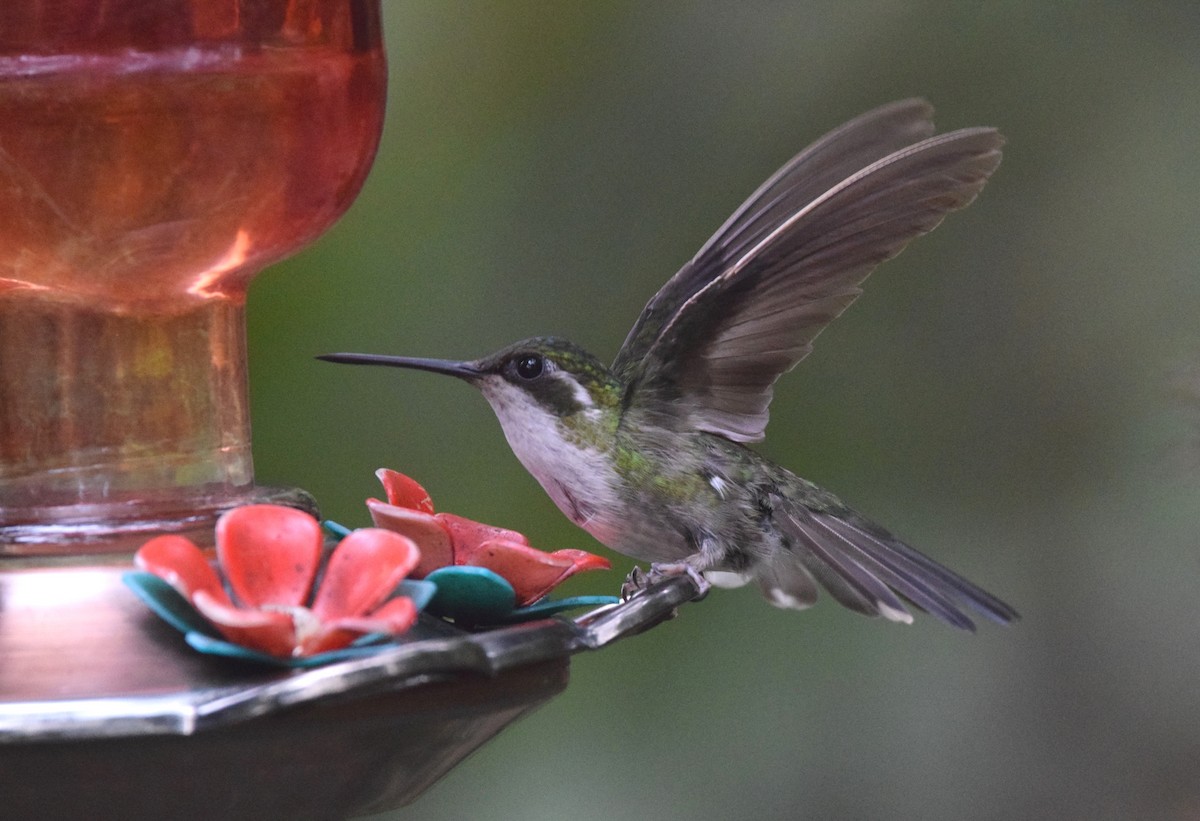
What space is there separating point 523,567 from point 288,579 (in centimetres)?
35

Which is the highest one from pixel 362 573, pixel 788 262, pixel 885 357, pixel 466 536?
pixel 788 262

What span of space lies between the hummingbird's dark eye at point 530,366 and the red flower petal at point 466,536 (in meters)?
0.53

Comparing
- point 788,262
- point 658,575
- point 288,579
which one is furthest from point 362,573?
point 788,262

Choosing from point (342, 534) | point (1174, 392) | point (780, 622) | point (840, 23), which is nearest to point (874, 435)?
point (780, 622)

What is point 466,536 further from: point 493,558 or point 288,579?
point 288,579

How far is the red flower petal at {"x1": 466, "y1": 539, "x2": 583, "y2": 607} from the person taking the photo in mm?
1764

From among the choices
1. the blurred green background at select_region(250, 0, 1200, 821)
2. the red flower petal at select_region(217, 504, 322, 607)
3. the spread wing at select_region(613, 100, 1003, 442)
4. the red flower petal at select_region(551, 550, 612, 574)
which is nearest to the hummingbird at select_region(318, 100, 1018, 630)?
the spread wing at select_region(613, 100, 1003, 442)

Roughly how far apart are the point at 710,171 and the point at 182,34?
3.00 m

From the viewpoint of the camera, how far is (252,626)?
4.23ft

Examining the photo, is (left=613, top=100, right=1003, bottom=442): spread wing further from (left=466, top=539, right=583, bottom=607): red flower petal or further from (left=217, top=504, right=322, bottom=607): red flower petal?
(left=217, top=504, right=322, bottom=607): red flower petal

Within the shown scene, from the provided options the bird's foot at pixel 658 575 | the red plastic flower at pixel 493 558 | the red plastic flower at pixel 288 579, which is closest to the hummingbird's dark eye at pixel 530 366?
the bird's foot at pixel 658 575

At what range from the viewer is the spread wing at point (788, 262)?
213 centimetres

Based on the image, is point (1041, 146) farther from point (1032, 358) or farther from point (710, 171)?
point (710, 171)

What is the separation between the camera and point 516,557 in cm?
176
